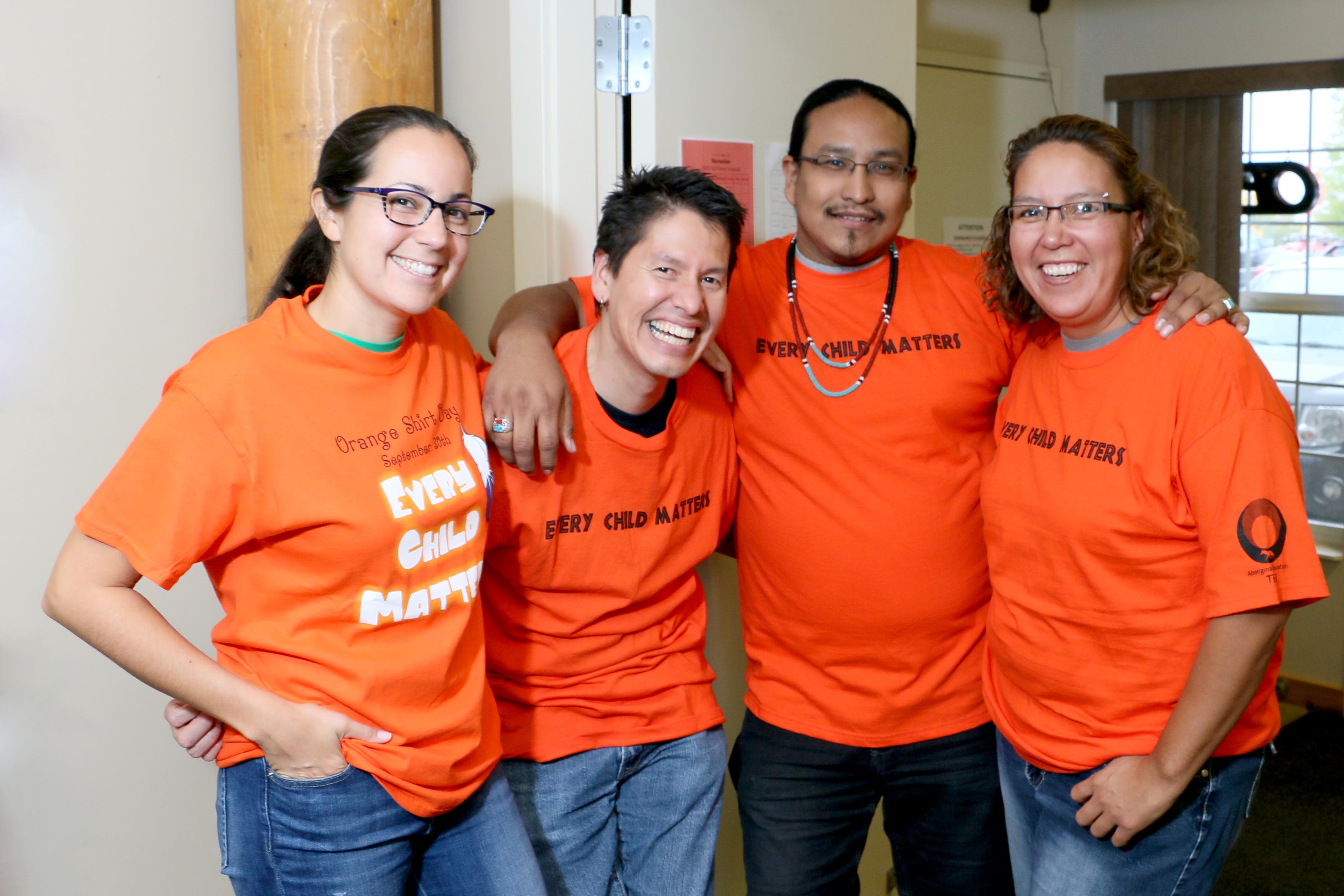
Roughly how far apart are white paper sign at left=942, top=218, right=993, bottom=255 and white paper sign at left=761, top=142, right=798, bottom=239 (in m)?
1.63

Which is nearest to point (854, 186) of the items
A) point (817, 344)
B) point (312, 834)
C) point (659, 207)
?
point (817, 344)

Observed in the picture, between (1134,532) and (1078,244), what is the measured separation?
0.43 m

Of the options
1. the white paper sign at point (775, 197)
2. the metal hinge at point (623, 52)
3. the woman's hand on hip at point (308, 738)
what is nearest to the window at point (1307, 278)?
the white paper sign at point (775, 197)

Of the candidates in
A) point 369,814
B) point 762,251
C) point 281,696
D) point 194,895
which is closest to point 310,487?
point 281,696

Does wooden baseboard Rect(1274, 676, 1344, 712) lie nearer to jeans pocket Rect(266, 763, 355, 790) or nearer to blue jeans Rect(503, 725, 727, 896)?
blue jeans Rect(503, 725, 727, 896)

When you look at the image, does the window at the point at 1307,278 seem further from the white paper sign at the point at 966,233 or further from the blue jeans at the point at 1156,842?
the blue jeans at the point at 1156,842

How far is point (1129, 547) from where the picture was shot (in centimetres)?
159

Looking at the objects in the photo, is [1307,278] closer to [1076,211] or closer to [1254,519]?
[1076,211]

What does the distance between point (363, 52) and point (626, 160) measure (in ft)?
1.74

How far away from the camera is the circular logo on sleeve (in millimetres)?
1455

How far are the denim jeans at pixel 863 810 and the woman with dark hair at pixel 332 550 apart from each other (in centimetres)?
61

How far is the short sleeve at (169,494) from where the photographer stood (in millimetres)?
1279

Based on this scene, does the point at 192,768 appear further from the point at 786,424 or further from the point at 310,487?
the point at 786,424

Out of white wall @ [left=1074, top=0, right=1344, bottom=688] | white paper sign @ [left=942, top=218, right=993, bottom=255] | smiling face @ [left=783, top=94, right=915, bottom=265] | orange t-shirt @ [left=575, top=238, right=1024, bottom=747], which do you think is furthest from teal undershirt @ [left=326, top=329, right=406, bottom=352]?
white wall @ [left=1074, top=0, right=1344, bottom=688]
